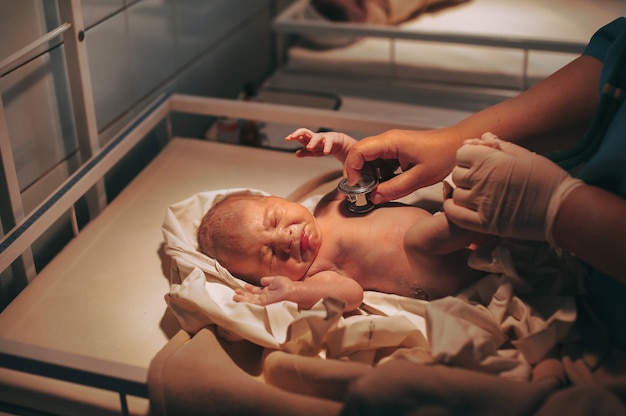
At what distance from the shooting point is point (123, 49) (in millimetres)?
1733

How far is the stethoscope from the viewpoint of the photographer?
3.53ft

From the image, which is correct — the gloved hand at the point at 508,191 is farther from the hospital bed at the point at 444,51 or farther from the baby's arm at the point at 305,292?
the hospital bed at the point at 444,51

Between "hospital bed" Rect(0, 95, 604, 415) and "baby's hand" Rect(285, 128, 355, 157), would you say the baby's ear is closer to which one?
"hospital bed" Rect(0, 95, 604, 415)

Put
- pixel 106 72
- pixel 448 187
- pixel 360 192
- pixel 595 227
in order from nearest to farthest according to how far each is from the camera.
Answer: pixel 595 227 < pixel 448 187 < pixel 360 192 < pixel 106 72

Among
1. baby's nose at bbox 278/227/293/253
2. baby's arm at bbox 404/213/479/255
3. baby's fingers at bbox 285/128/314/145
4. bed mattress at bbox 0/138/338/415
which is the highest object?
baby's fingers at bbox 285/128/314/145

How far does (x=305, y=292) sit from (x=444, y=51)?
1.66 metres

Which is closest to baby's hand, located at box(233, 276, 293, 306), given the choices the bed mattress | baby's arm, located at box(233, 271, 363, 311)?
baby's arm, located at box(233, 271, 363, 311)

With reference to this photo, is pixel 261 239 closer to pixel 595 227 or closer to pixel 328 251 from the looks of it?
pixel 328 251

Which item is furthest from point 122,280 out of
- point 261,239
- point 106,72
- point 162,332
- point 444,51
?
point 444,51

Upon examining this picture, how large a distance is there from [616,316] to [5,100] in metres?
1.18

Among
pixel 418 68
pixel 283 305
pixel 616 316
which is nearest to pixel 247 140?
pixel 418 68

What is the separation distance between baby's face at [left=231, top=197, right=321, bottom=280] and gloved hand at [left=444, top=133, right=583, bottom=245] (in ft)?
1.04

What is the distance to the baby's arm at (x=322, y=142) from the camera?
55.5 inches

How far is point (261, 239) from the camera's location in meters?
1.30
